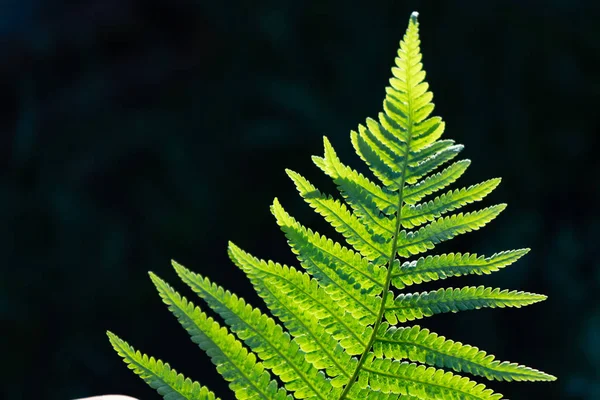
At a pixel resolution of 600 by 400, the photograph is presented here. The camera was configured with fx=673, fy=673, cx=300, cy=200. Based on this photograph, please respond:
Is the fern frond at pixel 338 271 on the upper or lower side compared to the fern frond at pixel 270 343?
upper

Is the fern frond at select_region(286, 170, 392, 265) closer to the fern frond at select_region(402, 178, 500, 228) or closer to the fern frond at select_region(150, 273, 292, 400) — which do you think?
the fern frond at select_region(402, 178, 500, 228)

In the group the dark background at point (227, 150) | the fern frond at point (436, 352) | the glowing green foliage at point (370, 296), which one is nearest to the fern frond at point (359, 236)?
the glowing green foliage at point (370, 296)

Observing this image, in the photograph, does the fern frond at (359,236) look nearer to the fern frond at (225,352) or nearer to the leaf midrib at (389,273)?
the leaf midrib at (389,273)

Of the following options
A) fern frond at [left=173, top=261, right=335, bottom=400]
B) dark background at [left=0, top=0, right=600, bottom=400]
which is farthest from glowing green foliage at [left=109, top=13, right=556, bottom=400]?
dark background at [left=0, top=0, right=600, bottom=400]

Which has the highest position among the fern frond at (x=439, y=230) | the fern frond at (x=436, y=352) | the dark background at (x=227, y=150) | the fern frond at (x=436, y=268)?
the dark background at (x=227, y=150)

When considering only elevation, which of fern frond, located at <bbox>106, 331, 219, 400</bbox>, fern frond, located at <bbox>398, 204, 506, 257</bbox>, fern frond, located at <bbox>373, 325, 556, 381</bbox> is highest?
fern frond, located at <bbox>398, 204, 506, 257</bbox>

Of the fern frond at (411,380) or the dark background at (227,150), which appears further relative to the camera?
the dark background at (227,150)

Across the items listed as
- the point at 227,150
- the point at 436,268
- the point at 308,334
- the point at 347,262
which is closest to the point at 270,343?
Result: the point at 308,334

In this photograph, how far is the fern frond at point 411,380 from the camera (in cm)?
94

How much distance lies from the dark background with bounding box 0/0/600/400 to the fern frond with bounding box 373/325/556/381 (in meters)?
3.85

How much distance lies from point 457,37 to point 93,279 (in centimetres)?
350

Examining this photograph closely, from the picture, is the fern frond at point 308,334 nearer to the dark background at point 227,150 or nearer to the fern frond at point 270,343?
the fern frond at point 270,343

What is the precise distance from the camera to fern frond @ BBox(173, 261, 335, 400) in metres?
0.93

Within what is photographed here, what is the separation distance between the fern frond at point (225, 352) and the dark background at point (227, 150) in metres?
3.88
